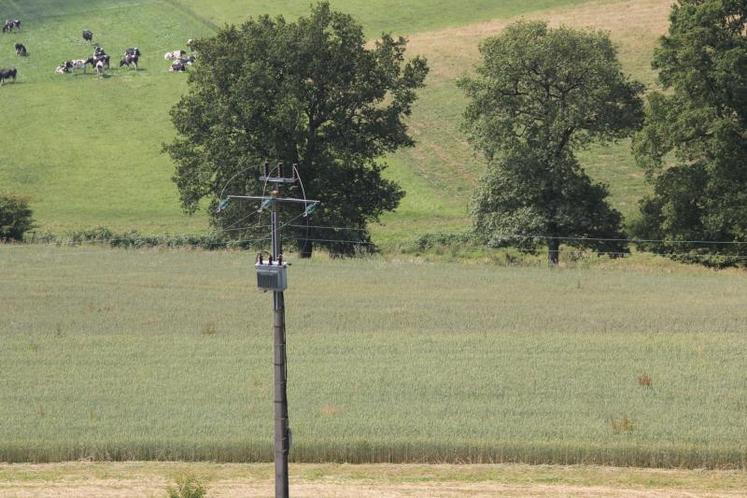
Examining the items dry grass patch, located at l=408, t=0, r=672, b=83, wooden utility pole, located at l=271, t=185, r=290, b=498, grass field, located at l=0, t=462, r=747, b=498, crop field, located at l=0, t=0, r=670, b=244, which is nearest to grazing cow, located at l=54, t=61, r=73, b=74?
crop field, located at l=0, t=0, r=670, b=244

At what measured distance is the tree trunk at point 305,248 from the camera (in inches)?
2219

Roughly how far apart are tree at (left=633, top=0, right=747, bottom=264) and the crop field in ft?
28.0

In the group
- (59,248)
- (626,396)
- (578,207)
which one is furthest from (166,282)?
(626,396)

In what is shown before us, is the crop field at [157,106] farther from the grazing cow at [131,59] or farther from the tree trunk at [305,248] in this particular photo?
the tree trunk at [305,248]

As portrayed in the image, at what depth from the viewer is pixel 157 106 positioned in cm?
9000

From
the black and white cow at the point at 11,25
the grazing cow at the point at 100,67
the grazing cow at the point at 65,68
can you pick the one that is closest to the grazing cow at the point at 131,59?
the grazing cow at the point at 100,67

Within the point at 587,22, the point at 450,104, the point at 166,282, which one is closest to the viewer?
the point at 166,282

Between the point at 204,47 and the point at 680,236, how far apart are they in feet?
74.7

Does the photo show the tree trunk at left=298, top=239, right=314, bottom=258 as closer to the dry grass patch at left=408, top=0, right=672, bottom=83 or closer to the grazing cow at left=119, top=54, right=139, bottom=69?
the dry grass patch at left=408, top=0, right=672, bottom=83

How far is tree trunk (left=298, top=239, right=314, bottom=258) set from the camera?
5638 centimetres

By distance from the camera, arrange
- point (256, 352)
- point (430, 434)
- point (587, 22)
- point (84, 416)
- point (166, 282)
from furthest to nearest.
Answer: point (587, 22) → point (166, 282) → point (256, 352) → point (84, 416) → point (430, 434)

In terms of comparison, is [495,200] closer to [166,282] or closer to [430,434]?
[166,282]

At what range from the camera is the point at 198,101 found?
57.3 meters

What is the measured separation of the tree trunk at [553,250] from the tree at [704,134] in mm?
4678
